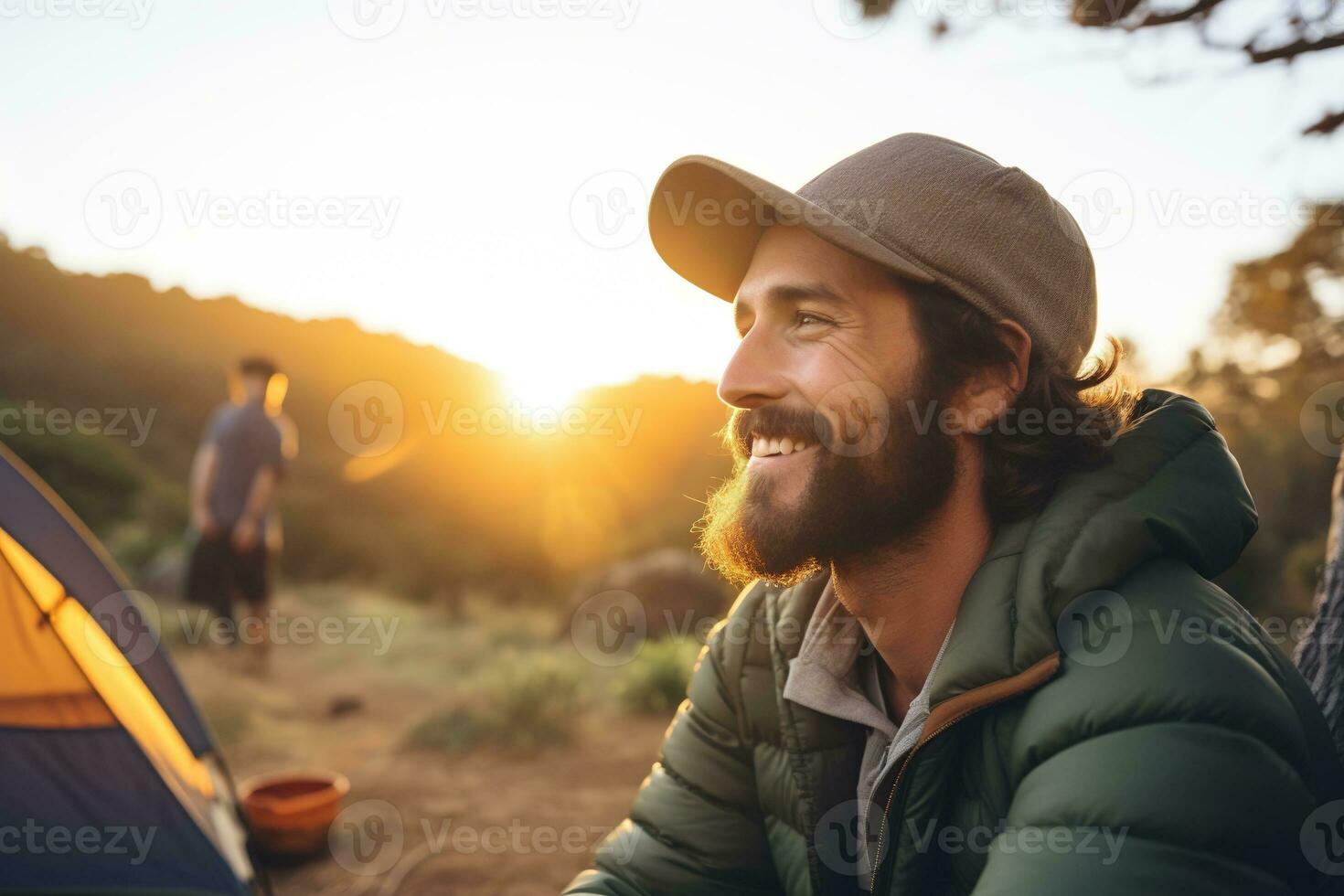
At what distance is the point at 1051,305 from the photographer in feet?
5.98

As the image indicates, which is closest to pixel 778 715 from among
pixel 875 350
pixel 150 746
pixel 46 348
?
pixel 875 350

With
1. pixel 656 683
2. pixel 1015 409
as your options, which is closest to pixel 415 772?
pixel 656 683

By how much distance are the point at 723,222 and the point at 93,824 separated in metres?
2.84

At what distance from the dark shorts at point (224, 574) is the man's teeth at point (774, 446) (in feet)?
21.8

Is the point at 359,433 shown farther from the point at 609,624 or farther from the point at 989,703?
the point at 989,703

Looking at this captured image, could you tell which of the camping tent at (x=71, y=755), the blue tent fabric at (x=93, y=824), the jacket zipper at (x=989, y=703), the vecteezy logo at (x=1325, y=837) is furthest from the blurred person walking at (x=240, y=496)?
the vecteezy logo at (x=1325, y=837)

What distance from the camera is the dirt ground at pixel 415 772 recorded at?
13.7ft

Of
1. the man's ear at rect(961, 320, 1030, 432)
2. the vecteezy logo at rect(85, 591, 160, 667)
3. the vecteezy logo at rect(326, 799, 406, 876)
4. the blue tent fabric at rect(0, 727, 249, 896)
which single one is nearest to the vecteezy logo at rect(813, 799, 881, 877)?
the man's ear at rect(961, 320, 1030, 432)

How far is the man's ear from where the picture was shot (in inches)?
71.5

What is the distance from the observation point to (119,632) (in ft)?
10.3

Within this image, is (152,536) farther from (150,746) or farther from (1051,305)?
(1051,305)

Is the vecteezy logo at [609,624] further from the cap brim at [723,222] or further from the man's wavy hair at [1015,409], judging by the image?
the man's wavy hair at [1015,409]

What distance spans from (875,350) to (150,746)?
9.52ft

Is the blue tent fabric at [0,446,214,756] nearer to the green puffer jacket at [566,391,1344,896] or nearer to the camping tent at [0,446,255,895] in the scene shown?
the camping tent at [0,446,255,895]
